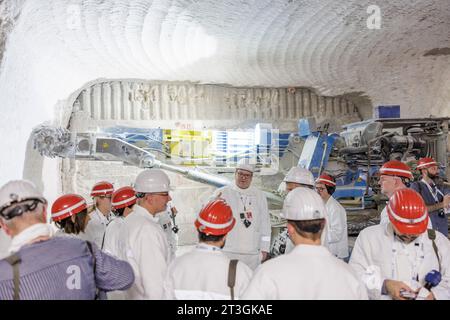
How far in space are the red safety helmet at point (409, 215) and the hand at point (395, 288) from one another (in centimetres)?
27

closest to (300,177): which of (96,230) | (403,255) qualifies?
(403,255)

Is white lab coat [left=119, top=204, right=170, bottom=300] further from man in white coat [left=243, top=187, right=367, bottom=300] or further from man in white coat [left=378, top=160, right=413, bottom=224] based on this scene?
man in white coat [left=378, top=160, right=413, bottom=224]

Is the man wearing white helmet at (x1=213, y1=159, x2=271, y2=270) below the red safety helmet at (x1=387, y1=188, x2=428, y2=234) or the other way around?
below

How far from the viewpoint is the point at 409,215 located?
2.13 meters

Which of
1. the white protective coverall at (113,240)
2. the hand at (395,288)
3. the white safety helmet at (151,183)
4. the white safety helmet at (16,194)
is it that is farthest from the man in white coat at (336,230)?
the white safety helmet at (16,194)

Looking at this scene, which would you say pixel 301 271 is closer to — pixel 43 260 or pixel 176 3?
pixel 43 260

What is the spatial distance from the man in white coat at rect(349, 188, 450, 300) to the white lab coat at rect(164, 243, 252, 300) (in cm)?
78

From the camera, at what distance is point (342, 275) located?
5.67 ft

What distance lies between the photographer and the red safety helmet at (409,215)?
6.97 feet

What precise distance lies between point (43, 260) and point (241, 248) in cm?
275

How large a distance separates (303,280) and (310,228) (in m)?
0.27

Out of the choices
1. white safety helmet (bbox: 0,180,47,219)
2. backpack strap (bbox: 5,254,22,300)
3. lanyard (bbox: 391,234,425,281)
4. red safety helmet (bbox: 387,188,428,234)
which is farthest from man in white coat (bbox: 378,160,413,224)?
backpack strap (bbox: 5,254,22,300)

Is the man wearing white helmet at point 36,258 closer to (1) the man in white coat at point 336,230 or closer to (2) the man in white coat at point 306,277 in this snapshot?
(2) the man in white coat at point 306,277

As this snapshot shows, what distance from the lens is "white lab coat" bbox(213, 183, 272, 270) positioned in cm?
429
